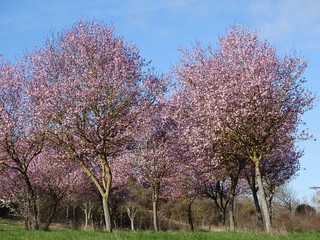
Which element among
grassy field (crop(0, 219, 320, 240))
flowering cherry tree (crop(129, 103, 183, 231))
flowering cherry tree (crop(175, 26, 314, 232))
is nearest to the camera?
grassy field (crop(0, 219, 320, 240))

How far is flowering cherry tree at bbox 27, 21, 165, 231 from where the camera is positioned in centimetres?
1917

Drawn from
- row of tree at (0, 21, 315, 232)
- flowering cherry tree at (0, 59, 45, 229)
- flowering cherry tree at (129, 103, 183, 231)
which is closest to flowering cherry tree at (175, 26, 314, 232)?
row of tree at (0, 21, 315, 232)

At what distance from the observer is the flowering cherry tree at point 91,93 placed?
62.9ft

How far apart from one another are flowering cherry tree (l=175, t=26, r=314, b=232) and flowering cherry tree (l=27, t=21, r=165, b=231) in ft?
12.4

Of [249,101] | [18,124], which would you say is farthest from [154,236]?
[18,124]

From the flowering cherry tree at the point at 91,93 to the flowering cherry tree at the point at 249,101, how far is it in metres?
3.77

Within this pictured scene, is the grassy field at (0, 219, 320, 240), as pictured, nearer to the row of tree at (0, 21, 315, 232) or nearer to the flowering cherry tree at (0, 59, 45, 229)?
the row of tree at (0, 21, 315, 232)

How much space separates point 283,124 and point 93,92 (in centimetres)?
1059

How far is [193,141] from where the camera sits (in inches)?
818

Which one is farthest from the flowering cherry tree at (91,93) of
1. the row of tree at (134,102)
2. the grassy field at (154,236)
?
the grassy field at (154,236)

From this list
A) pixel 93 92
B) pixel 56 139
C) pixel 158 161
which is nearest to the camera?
pixel 93 92

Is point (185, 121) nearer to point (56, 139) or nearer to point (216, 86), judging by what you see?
point (216, 86)

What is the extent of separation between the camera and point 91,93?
1889 centimetres

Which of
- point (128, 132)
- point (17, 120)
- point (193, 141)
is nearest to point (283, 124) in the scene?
point (193, 141)
